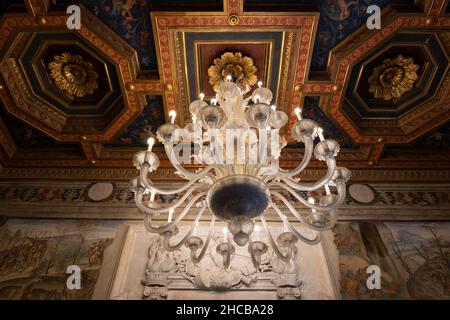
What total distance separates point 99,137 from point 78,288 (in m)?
2.54

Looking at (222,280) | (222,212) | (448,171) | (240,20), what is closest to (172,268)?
(222,280)

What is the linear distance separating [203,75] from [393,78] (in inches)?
118

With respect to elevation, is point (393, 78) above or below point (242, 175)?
above

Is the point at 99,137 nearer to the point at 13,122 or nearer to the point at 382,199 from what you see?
the point at 13,122

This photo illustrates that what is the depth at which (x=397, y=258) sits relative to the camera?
530cm

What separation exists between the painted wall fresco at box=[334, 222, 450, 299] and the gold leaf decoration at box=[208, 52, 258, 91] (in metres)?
2.71

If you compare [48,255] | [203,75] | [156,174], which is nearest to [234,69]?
[203,75]

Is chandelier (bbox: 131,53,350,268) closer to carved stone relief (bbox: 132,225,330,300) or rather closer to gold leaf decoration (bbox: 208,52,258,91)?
carved stone relief (bbox: 132,225,330,300)

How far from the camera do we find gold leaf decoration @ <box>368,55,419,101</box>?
5.55 meters

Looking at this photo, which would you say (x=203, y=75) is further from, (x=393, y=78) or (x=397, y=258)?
(x=397, y=258)

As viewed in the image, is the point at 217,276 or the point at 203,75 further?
the point at 203,75

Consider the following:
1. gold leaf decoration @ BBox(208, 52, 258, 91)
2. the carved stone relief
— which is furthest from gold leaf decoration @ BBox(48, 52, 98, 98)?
the carved stone relief

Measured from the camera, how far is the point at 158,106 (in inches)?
238

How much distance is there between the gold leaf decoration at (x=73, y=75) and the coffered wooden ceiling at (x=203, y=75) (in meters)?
0.08
